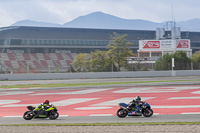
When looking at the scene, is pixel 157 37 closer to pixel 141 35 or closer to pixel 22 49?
pixel 141 35

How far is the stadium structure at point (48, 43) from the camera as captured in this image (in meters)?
97.0

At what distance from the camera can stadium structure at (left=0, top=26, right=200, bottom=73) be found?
97031 mm

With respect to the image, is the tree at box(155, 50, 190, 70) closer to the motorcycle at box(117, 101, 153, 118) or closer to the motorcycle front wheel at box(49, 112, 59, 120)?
the motorcycle at box(117, 101, 153, 118)

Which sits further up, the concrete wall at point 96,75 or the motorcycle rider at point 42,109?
the concrete wall at point 96,75

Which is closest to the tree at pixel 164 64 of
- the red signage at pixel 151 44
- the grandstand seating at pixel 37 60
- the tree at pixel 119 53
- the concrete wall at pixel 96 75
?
the concrete wall at pixel 96 75

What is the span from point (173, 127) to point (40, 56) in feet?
297

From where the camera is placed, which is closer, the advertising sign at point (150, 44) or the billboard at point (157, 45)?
the billboard at point (157, 45)

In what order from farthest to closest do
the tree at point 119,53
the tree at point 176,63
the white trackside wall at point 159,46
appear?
the white trackside wall at point 159,46, the tree at point 119,53, the tree at point 176,63

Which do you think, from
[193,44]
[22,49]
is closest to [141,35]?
[193,44]

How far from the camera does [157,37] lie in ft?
368

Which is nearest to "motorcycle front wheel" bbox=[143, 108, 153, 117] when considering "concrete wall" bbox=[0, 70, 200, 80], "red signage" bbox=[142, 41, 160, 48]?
"concrete wall" bbox=[0, 70, 200, 80]

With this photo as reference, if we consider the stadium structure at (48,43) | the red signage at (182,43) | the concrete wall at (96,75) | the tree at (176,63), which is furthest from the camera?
the red signage at (182,43)

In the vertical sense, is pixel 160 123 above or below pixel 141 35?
below

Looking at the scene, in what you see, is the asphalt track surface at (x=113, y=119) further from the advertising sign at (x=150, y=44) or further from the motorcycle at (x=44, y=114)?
the advertising sign at (x=150, y=44)
